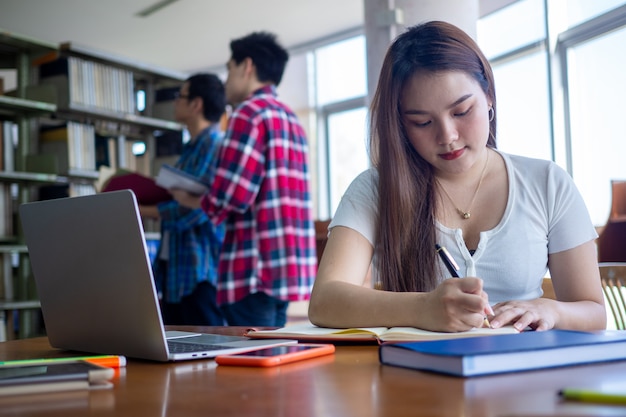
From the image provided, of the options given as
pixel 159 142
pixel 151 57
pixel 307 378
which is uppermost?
pixel 151 57

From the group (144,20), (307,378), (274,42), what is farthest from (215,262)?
(144,20)

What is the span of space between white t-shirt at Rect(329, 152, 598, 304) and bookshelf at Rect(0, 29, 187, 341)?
109 inches

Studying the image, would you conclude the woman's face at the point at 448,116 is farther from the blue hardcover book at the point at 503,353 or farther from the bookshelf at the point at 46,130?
the bookshelf at the point at 46,130

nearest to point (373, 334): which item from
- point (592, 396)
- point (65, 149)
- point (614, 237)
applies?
point (592, 396)

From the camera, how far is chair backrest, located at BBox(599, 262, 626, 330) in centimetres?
144

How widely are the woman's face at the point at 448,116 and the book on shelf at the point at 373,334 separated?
417mm

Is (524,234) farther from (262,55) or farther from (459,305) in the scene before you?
(262,55)

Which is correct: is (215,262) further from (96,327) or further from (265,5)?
(265,5)

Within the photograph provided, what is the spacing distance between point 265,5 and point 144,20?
1.25 meters

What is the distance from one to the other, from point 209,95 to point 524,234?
2066 mm

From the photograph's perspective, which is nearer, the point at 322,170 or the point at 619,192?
the point at 619,192

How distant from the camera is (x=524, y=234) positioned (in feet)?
4.25

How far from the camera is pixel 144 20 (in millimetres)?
7004

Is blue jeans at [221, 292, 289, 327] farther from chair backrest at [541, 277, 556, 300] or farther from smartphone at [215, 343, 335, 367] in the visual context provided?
smartphone at [215, 343, 335, 367]
